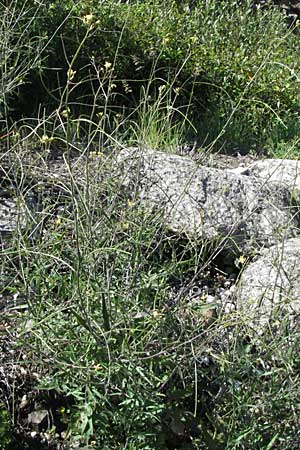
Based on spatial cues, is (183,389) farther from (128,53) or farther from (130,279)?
(128,53)

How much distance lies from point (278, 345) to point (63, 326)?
79cm

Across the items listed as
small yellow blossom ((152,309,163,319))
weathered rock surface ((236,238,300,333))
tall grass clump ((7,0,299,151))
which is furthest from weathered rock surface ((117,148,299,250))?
small yellow blossom ((152,309,163,319))

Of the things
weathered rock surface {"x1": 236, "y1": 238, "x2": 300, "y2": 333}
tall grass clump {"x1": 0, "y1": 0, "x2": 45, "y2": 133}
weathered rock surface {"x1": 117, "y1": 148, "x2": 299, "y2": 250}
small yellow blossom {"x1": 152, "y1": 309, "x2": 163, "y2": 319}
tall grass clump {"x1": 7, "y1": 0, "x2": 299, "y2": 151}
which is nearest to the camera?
small yellow blossom {"x1": 152, "y1": 309, "x2": 163, "y2": 319}

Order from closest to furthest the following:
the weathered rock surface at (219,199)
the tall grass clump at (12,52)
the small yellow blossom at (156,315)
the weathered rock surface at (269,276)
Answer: the small yellow blossom at (156,315)
the weathered rock surface at (269,276)
the tall grass clump at (12,52)
the weathered rock surface at (219,199)

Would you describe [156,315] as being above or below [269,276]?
above

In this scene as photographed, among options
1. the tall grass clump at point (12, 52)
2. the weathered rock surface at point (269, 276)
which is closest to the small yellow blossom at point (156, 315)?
the weathered rock surface at point (269, 276)

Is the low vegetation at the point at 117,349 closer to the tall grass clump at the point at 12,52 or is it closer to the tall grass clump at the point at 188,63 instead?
the tall grass clump at the point at 12,52

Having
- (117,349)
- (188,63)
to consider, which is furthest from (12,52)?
(117,349)

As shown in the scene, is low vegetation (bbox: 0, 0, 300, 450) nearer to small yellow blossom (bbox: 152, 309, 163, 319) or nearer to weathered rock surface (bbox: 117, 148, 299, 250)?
small yellow blossom (bbox: 152, 309, 163, 319)

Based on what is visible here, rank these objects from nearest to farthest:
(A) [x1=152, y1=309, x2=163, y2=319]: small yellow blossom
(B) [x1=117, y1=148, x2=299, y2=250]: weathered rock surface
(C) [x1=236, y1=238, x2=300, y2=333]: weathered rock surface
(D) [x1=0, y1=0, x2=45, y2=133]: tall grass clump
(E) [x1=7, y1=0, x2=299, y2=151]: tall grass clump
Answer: (A) [x1=152, y1=309, x2=163, y2=319]: small yellow blossom → (C) [x1=236, y1=238, x2=300, y2=333]: weathered rock surface → (D) [x1=0, y1=0, x2=45, y2=133]: tall grass clump → (B) [x1=117, y1=148, x2=299, y2=250]: weathered rock surface → (E) [x1=7, y1=0, x2=299, y2=151]: tall grass clump

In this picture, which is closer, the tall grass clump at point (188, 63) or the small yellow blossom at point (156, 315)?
the small yellow blossom at point (156, 315)

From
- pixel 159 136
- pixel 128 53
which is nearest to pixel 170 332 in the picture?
pixel 159 136

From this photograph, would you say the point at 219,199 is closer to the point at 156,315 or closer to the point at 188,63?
the point at 156,315

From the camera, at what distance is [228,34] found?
23.8 feet
